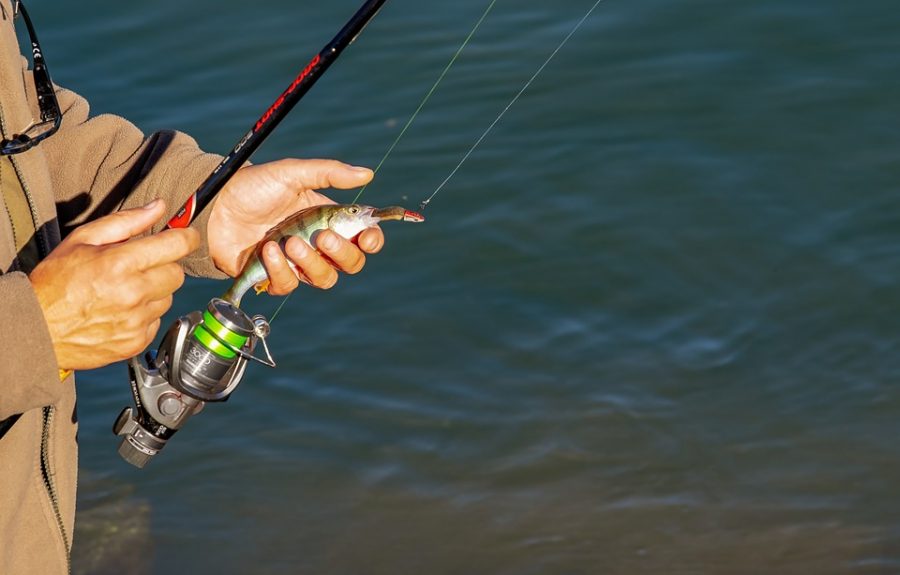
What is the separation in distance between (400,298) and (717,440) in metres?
1.58

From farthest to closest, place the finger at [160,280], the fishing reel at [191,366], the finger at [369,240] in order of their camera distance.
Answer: the finger at [369,240] → the fishing reel at [191,366] → the finger at [160,280]

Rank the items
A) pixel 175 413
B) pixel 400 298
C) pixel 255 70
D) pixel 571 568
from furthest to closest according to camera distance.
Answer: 1. pixel 255 70
2. pixel 400 298
3. pixel 571 568
4. pixel 175 413

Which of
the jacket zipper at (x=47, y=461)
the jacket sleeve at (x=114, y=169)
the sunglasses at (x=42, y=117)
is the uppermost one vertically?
the sunglasses at (x=42, y=117)

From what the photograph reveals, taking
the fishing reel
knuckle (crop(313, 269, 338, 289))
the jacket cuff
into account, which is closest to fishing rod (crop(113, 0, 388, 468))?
the fishing reel

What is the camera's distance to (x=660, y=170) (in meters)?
6.09

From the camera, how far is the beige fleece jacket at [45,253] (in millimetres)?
2029

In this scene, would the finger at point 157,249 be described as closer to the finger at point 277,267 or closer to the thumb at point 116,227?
the thumb at point 116,227

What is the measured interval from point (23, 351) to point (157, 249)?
0.83ft

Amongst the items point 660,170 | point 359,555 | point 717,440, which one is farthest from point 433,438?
point 660,170

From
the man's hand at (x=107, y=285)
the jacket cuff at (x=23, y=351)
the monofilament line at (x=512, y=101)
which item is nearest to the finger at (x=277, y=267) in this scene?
the man's hand at (x=107, y=285)

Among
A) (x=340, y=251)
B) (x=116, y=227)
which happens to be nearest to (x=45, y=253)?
(x=116, y=227)

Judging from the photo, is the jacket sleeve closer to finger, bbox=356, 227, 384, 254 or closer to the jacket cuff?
finger, bbox=356, 227, 384, 254

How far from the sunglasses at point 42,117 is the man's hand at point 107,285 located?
303 mm

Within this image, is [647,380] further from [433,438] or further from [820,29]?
[820,29]
